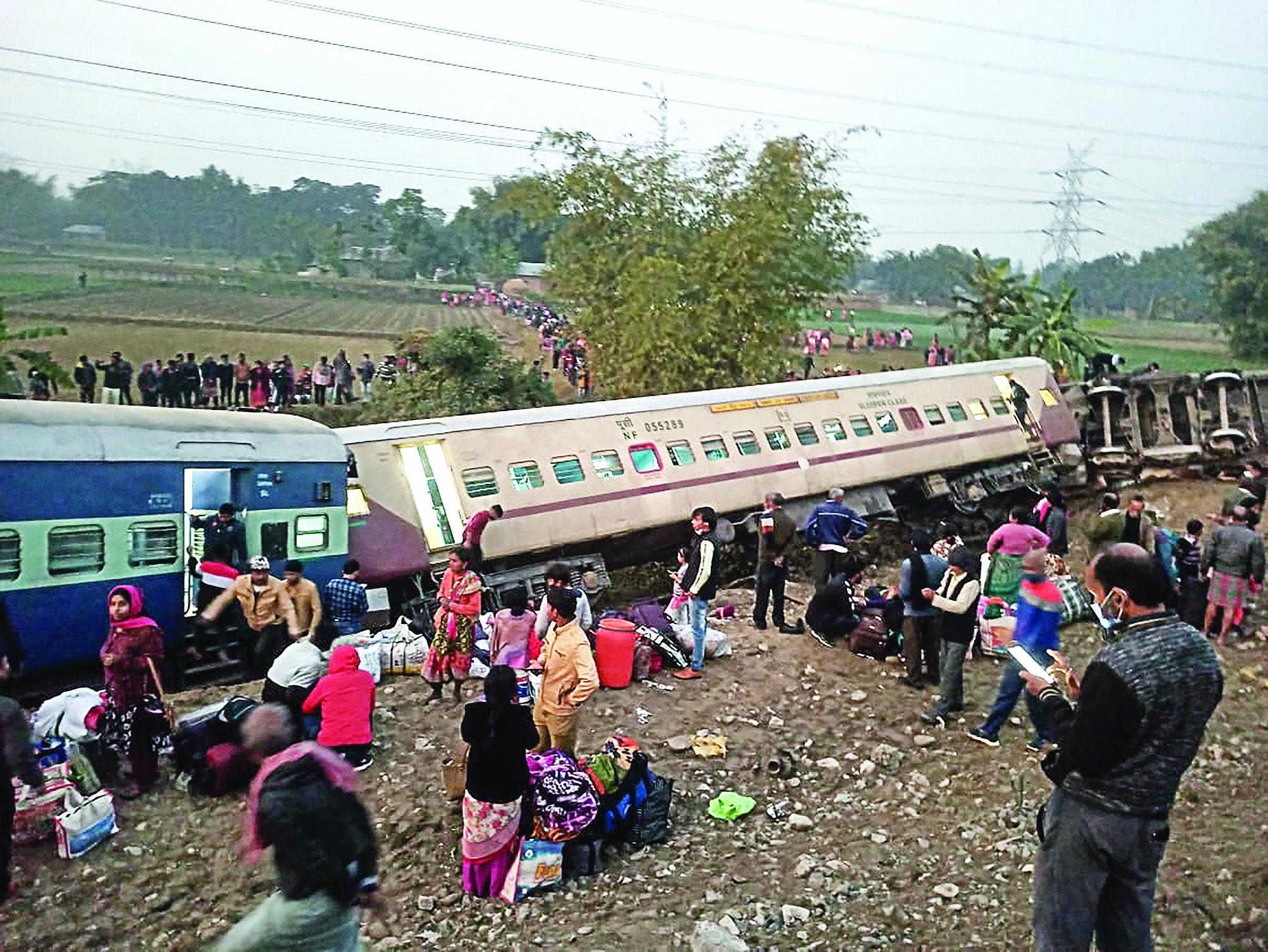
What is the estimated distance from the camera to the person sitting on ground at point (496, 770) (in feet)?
20.2

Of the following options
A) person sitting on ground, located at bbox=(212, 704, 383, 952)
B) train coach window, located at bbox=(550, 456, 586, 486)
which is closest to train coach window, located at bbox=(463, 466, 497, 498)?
A: train coach window, located at bbox=(550, 456, 586, 486)

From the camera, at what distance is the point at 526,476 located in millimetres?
14258

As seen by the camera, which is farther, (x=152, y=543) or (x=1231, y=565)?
(x=1231, y=565)

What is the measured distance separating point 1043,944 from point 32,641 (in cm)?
879

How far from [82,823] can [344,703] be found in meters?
1.81

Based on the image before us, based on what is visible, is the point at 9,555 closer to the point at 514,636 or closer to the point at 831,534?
the point at 514,636

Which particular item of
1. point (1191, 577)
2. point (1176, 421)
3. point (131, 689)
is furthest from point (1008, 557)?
point (1176, 421)

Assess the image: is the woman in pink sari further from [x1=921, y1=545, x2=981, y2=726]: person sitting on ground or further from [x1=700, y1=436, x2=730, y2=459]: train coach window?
[x1=700, y1=436, x2=730, y2=459]: train coach window

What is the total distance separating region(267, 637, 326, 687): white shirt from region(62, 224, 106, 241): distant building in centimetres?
5229

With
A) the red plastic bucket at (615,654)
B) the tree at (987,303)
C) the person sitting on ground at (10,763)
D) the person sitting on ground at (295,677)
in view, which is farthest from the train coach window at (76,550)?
the tree at (987,303)

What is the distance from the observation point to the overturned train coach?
2107 centimetres

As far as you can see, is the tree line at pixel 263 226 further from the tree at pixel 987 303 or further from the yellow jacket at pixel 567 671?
the yellow jacket at pixel 567 671

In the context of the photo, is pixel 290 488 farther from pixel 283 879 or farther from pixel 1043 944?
pixel 1043 944

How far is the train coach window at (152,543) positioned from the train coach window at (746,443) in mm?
8821
